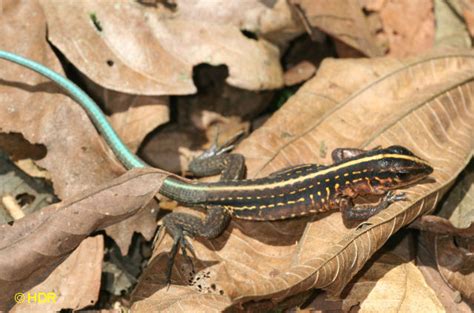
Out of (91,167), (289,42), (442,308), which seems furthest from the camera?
(289,42)

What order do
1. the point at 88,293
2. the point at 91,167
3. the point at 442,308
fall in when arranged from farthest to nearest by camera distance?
the point at 91,167, the point at 88,293, the point at 442,308

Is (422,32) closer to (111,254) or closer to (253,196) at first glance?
(253,196)

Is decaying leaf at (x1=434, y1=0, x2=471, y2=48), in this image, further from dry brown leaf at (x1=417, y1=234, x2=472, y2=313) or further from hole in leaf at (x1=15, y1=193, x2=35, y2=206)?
hole in leaf at (x1=15, y1=193, x2=35, y2=206)

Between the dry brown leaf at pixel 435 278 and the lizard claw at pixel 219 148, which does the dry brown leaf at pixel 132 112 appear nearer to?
the lizard claw at pixel 219 148

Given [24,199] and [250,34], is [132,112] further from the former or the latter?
A: [250,34]

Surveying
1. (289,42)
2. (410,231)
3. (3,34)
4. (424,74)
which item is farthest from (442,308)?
(3,34)

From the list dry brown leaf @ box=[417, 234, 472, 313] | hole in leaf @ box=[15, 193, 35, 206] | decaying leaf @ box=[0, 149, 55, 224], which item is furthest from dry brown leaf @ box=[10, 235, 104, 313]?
dry brown leaf @ box=[417, 234, 472, 313]
